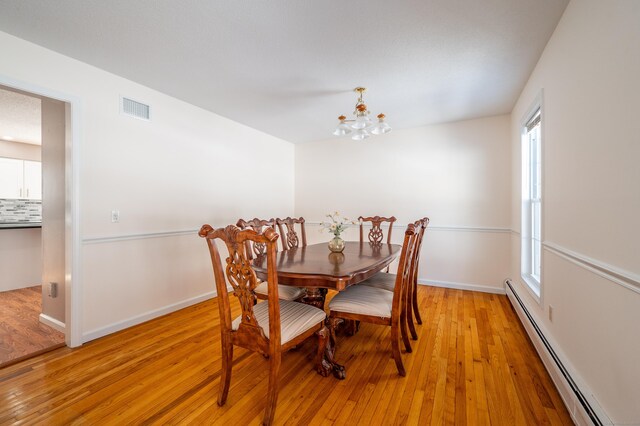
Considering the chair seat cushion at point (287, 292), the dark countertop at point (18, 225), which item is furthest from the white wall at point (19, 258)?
the chair seat cushion at point (287, 292)

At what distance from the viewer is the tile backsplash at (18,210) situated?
4414 mm

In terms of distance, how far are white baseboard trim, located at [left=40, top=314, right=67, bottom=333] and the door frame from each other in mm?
389

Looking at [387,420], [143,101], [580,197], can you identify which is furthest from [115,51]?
[580,197]

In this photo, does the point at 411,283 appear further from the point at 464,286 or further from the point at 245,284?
the point at 464,286

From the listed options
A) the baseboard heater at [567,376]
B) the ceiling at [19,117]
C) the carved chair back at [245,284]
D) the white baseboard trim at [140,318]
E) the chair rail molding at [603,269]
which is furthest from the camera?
the ceiling at [19,117]

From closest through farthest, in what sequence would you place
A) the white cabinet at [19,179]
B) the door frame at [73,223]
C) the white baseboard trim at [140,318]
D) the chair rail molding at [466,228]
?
the door frame at [73,223] < the white baseboard trim at [140,318] < the chair rail molding at [466,228] < the white cabinet at [19,179]

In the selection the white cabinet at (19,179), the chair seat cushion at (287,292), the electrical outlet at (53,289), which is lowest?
the electrical outlet at (53,289)

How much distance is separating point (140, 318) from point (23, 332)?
987mm

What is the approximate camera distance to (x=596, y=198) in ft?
4.46

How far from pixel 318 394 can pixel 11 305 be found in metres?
4.05

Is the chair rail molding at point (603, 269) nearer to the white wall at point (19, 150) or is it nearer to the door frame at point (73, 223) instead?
the door frame at point (73, 223)

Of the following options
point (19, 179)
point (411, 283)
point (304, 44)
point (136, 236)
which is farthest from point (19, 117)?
point (411, 283)

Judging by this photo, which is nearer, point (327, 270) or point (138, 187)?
point (327, 270)

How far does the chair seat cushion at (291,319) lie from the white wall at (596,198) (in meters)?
1.41
